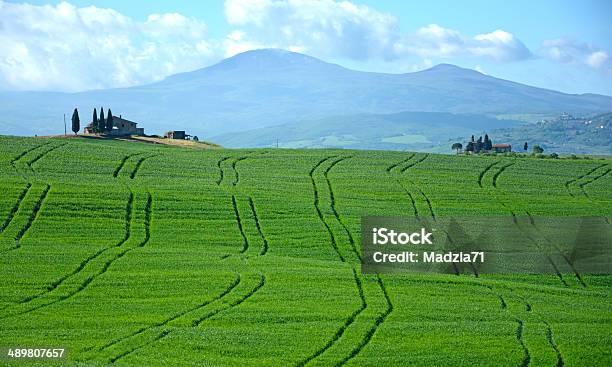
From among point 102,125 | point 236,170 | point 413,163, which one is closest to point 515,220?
point 413,163

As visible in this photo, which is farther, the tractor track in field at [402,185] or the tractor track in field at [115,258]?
the tractor track in field at [402,185]

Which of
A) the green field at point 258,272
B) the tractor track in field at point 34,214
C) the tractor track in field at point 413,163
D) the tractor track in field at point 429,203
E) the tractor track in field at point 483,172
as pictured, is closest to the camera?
the green field at point 258,272

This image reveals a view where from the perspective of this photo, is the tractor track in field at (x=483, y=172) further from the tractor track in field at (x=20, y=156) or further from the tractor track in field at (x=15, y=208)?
the tractor track in field at (x=20, y=156)

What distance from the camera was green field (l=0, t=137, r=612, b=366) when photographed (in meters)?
40.9

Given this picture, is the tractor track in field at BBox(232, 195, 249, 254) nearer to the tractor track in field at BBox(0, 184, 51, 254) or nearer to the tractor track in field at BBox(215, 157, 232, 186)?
the tractor track in field at BBox(215, 157, 232, 186)

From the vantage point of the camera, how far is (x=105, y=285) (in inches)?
2047

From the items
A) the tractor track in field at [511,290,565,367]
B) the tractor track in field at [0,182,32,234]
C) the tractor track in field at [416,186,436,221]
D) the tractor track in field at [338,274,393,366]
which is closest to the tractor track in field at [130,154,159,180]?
the tractor track in field at [0,182,32,234]

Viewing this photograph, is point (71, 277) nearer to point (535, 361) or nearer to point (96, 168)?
point (535, 361)

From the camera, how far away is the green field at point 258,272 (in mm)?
40906

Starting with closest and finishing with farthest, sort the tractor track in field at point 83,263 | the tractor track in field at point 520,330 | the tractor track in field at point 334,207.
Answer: the tractor track in field at point 520,330
the tractor track in field at point 83,263
the tractor track in field at point 334,207

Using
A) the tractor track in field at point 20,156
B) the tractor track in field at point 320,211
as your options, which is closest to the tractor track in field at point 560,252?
the tractor track in field at point 320,211

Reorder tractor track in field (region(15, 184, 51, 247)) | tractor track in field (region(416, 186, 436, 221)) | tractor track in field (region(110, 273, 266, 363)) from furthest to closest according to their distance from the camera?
tractor track in field (region(416, 186, 436, 221)) < tractor track in field (region(15, 184, 51, 247)) < tractor track in field (region(110, 273, 266, 363))

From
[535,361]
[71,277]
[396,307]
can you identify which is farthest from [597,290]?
[71,277]

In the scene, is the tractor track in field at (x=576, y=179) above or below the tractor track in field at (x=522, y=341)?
above
